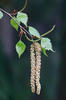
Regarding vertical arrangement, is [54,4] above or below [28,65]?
above

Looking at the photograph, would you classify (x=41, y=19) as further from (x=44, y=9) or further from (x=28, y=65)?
(x=28, y=65)

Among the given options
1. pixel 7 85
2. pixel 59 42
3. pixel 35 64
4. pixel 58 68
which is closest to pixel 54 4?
pixel 59 42

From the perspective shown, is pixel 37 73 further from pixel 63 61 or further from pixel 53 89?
pixel 53 89

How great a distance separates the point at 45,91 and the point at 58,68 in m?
0.45

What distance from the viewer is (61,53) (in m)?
4.45

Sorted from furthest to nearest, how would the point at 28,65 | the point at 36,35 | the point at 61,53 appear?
the point at 61,53 → the point at 28,65 → the point at 36,35

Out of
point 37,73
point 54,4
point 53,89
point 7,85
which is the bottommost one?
point 53,89

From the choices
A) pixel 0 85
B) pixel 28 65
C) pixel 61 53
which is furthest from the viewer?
pixel 61 53

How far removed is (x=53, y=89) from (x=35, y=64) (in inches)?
140

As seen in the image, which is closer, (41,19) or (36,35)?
(36,35)

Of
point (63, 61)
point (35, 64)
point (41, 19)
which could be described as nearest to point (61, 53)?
point (63, 61)

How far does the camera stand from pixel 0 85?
287 centimetres

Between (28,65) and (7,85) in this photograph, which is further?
(28,65)

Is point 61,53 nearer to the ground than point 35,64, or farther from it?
nearer to the ground
